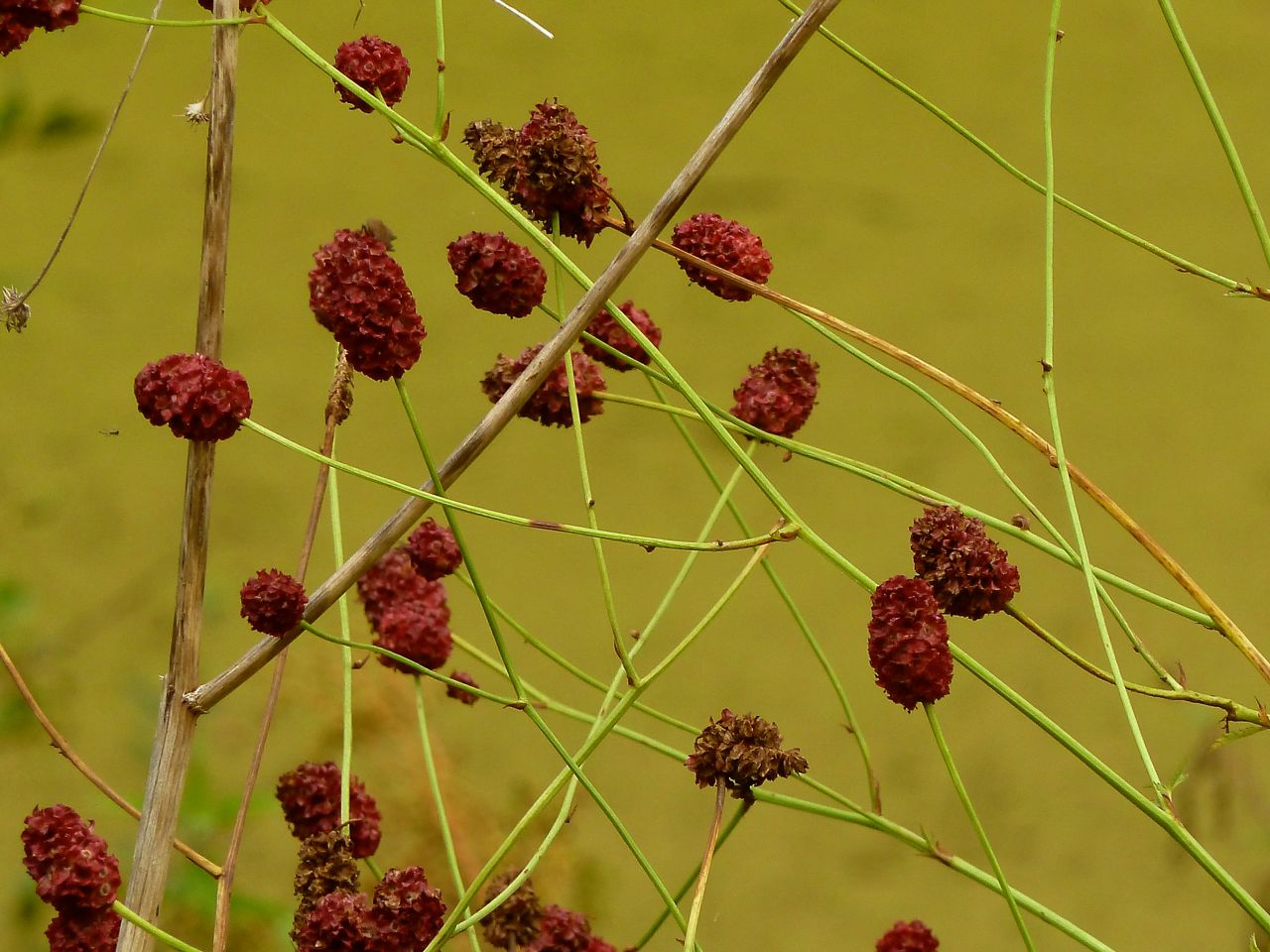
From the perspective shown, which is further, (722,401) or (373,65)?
(722,401)

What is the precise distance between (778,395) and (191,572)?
0.16m

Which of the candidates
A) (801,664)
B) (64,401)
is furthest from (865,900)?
(64,401)

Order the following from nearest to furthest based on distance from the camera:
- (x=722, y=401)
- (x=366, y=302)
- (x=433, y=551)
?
(x=366, y=302) < (x=433, y=551) < (x=722, y=401)

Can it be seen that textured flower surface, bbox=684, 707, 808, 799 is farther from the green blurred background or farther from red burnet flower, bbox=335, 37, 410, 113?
the green blurred background

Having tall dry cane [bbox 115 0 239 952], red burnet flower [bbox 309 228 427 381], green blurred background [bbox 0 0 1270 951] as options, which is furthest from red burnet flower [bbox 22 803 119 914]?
green blurred background [bbox 0 0 1270 951]

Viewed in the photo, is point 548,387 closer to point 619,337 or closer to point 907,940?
point 619,337

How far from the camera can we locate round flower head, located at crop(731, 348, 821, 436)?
39 cm

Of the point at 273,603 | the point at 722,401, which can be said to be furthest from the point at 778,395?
the point at 722,401

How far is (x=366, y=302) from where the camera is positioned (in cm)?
29

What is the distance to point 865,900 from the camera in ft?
3.82

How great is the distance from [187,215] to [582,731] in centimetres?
61

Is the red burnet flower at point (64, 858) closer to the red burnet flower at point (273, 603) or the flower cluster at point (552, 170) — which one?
the red burnet flower at point (273, 603)

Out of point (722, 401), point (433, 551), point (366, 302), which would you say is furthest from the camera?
point (722, 401)

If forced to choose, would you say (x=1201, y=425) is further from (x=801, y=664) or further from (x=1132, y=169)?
(x=801, y=664)
